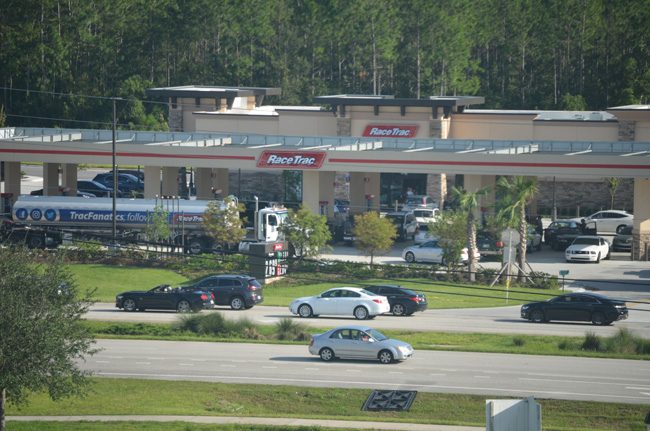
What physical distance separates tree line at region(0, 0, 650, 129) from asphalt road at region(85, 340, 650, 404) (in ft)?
223

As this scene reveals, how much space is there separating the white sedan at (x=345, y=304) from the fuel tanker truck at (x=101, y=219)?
14.7 meters

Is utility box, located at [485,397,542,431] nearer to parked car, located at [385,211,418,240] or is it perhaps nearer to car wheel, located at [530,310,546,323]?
car wheel, located at [530,310,546,323]

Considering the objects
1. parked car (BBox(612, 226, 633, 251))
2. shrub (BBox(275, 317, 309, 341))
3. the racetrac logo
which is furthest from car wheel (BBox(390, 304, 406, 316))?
the racetrac logo

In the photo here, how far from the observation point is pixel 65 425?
33188 millimetres

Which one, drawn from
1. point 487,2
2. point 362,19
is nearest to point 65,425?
point 362,19

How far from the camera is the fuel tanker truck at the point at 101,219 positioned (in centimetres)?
6375

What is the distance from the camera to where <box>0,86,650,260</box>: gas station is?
67.4 metres

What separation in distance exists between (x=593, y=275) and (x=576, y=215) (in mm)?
26259

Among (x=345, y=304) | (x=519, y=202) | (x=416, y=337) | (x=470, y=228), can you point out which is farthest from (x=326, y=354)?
(x=519, y=202)

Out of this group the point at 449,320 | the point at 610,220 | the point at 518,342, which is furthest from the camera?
the point at 610,220

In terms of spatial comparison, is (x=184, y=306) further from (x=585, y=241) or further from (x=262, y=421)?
(x=585, y=241)

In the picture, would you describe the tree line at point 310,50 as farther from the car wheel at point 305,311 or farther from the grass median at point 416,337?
the grass median at point 416,337

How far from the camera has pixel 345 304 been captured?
48.8 metres

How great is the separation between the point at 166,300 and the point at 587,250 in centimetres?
2346
